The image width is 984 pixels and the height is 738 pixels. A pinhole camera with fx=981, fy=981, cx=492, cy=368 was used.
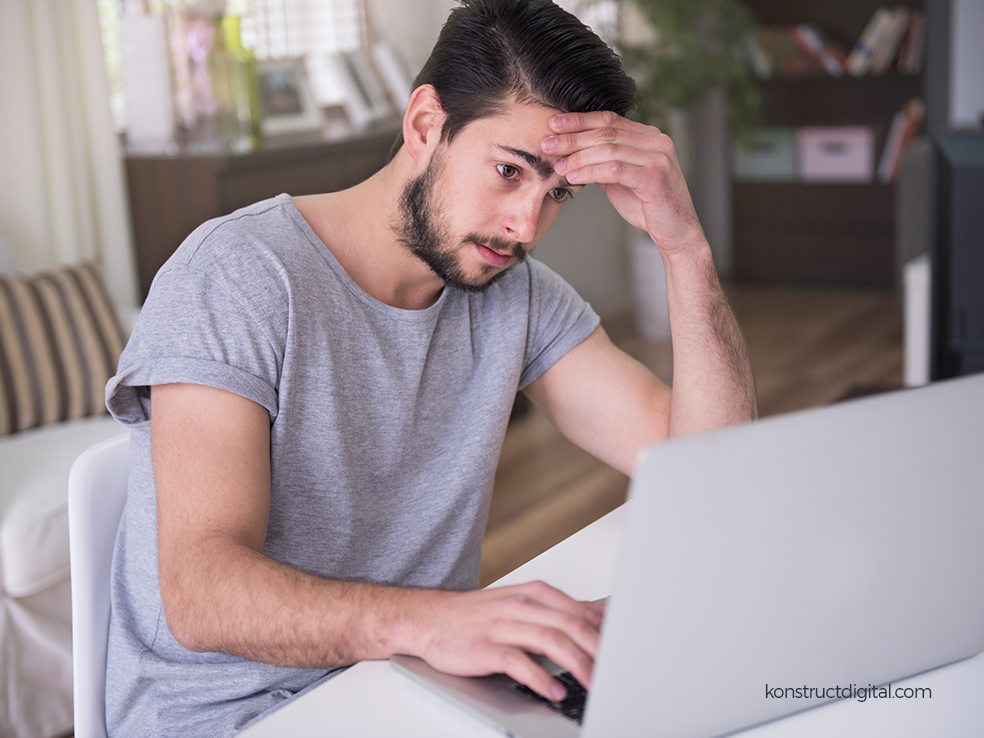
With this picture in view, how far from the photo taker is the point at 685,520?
56 centimetres

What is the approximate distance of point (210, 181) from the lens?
98.2 inches

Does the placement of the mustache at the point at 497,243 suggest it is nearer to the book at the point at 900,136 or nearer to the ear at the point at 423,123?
the ear at the point at 423,123

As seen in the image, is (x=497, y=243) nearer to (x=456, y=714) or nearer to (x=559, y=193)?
(x=559, y=193)

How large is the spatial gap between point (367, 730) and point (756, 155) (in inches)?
191

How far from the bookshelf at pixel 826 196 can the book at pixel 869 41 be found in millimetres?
66

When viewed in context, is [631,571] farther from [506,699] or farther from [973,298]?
[973,298]

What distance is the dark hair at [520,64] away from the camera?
105cm

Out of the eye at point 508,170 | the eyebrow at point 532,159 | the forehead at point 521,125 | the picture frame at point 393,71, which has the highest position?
the picture frame at point 393,71

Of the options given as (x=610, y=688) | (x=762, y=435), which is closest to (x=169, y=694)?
(x=610, y=688)

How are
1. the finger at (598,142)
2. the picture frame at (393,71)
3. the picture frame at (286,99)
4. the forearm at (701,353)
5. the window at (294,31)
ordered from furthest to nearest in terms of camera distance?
1. the picture frame at (393,71)
2. the picture frame at (286,99)
3. the window at (294,31)
4. the forearm at (701,353)
5. the finger at (598,142)

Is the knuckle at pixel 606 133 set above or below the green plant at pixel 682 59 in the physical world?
below

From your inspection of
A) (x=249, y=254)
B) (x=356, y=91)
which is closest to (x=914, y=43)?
(x=356, y=91)

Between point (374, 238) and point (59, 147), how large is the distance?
177 cm

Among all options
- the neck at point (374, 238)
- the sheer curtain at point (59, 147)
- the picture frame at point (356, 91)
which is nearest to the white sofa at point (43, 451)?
the sheer curtain at point (59, 147)
